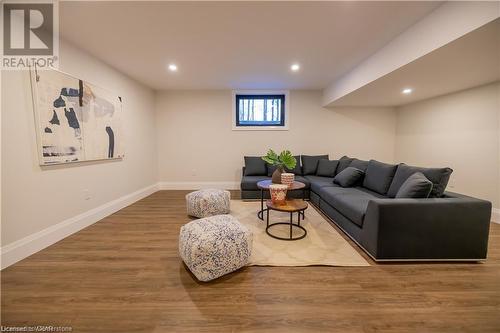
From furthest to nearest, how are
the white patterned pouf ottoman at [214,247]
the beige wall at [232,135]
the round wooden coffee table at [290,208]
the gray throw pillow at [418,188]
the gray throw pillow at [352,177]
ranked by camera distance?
the beige wall at [232,135] < the gray throw pillow at [352,177] < the round wooden coffee table at [290,208] < the gray throw pillow at [418,188] < the white patterned pouf ottoman at [214,247]

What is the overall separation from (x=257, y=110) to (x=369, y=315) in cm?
474

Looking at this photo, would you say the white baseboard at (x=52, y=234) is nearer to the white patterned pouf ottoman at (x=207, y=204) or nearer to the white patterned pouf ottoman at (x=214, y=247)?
the white patterned pouf ottoman at (x=207, y=204)

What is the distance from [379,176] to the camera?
3.17 meters

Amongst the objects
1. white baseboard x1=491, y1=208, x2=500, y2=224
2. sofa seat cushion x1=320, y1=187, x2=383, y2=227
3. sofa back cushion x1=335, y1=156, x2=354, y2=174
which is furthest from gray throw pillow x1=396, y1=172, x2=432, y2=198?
white baseboard x1=491, y1=208, x2=500, y2=224

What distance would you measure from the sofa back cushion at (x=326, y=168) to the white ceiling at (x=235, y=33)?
189 cm

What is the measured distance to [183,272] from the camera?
1.94 m

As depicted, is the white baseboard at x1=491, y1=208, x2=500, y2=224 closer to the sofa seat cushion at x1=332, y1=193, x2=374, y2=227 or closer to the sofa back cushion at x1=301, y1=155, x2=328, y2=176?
the sofa seat cushion at x1=332, y1=193, x2=374, y2=227

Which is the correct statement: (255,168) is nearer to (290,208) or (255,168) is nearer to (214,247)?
(290,208)

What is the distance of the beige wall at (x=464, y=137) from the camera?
328 centimetres

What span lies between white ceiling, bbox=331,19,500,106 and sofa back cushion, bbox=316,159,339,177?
1.39 metres

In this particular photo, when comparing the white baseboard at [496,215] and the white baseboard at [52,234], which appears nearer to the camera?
the white baseboard at [52,234]

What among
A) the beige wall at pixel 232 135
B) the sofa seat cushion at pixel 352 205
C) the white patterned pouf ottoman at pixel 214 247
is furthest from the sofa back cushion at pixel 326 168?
the white patterned pouf ottoman at pixel 214 247

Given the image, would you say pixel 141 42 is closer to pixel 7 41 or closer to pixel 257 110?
pixel 7 41

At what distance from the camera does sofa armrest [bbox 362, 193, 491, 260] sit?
2.03 metres
